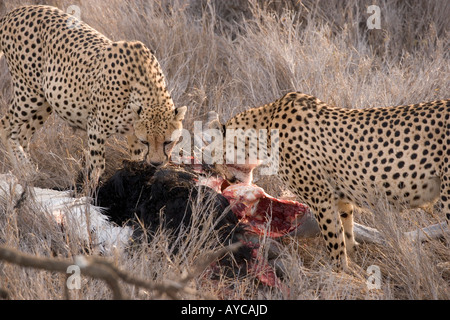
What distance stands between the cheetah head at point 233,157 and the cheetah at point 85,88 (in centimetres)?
37

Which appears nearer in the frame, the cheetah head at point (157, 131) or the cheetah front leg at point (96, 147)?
the cheetah head at point (157, 131)

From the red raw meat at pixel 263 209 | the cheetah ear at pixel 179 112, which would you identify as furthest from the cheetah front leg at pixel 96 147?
the red raw meat at pixel 263 209

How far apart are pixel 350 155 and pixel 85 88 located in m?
2.08

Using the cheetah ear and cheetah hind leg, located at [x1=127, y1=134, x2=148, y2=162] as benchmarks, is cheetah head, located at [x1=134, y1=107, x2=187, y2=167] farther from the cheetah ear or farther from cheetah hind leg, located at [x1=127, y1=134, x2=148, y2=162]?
cheetah hind leg, located at [x1=127, y1=134, x2=148, y2=162]

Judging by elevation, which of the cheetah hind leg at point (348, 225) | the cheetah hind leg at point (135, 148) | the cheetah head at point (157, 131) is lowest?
the cheetah hind leg at point (348, 225)

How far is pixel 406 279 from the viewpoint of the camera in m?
3.33

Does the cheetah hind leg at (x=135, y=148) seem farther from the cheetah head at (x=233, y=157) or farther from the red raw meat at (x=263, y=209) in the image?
the red raw meat at (x=263, y=209)

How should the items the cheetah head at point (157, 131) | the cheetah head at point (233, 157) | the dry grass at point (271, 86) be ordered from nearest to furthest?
1. the dry grass at point (271, 86)
2. the cheetah head at point (233, 157)
3. the cheetah head at point (157, 131)

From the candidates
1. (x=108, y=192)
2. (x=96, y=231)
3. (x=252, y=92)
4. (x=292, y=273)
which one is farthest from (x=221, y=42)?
(x=292, y=273)

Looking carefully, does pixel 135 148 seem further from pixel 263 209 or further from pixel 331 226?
pixel 331 226

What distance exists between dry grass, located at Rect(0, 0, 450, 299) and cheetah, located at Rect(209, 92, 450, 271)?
0.18 metres

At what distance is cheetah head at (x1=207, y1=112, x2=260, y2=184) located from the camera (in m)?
4.20

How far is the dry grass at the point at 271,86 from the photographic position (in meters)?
3.21

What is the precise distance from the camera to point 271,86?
5859 mm
